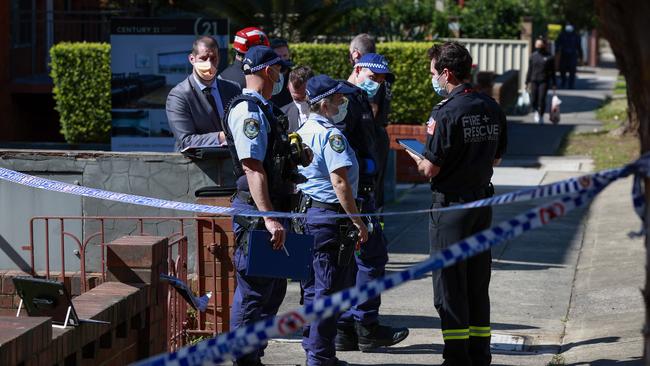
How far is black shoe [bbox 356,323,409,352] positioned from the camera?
7359mm

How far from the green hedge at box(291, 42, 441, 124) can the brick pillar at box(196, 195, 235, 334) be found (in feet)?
26.9

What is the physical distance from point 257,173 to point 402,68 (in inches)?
377

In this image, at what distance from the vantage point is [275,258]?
19.7 feet

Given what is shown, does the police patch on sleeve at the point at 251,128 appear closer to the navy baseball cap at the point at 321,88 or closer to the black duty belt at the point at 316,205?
the navy baseball cap at the point at 321,88

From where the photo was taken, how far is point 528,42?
29.6m

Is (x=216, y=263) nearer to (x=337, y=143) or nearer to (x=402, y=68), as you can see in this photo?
(x=337, y=143)

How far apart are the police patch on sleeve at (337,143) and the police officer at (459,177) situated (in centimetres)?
46

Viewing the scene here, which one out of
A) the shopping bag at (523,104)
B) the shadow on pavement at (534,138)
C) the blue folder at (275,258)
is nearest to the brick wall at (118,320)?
the blue folder at (275,258)

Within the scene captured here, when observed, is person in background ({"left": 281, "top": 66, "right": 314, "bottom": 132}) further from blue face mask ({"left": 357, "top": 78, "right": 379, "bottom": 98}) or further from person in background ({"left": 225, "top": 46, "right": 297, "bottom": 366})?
person in background ({"left": 225, "top": 46, "right": 297, "bottom": 366})

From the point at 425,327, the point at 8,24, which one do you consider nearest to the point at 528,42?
the point at 8,24

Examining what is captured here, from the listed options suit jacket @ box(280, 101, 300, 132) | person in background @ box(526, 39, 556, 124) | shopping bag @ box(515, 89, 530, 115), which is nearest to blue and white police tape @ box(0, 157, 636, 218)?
suit jacket @ box(280, 101, 300, 132)

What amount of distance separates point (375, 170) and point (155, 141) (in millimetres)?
4092

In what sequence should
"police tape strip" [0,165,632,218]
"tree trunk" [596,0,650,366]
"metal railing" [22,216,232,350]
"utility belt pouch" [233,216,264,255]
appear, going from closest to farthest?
"tree trunk" [596,0,650,366], "police tape strip" [0,165,632,218], "utility belt pouch" [233,216,264,255], "metal railing" [22,216,232,350]

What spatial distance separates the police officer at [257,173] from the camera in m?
5.93
